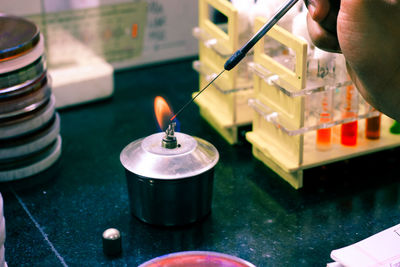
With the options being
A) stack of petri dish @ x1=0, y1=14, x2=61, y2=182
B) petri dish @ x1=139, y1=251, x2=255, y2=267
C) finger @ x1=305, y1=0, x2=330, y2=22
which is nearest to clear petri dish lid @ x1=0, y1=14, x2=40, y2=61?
stack of petri dish @ x1=0, y1=14, x2=61, y2=182

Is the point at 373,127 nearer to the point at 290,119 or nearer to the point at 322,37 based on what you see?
the point at 290,119

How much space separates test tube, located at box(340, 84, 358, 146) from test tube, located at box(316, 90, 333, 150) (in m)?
0.03

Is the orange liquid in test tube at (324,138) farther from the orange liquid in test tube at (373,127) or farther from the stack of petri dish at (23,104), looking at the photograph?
the stack of petri dish at (23,104)

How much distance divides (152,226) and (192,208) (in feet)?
0.29

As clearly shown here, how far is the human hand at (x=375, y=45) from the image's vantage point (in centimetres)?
69

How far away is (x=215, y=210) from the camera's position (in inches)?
48.4

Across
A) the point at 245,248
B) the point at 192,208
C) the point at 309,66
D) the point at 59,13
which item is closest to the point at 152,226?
the point at 192,208

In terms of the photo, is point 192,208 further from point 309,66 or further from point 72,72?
point 72,72

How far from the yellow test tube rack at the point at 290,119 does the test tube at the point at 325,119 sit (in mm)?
15

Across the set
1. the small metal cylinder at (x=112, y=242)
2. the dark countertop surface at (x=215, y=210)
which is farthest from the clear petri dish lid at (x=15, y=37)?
the small metal cylinder at (x=112, y=242)

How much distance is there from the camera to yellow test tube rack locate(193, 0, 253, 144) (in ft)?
4.64

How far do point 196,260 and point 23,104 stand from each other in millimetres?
541

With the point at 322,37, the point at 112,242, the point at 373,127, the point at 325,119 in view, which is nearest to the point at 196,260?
the point at 112,242

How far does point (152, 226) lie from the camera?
3.86 feet
